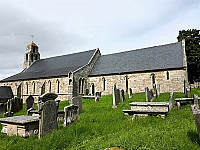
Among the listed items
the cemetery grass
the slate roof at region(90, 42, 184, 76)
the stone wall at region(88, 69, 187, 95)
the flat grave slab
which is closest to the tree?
the slate roof at region(90, 42, 184, 76)

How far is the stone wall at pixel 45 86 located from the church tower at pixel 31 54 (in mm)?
7405

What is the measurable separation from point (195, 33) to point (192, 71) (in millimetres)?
8241

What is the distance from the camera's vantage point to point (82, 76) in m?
23.5

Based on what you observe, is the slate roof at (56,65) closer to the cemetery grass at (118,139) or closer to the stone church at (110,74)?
the stone church at (110,74)

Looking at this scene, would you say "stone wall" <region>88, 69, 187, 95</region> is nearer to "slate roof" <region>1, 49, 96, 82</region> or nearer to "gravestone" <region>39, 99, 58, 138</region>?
"slate roof" <region>1, 49, 96, 82</region>

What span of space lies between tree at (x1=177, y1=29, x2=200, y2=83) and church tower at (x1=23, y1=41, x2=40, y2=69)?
35.8m

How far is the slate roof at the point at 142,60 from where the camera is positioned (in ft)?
66.1

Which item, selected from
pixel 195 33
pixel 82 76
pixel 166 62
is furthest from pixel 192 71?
pixel 82 76

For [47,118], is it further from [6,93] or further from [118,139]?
[6,93]

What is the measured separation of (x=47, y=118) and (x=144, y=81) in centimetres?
1715

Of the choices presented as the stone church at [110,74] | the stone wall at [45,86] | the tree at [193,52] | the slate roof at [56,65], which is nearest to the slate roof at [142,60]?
the stone church at [110,74]

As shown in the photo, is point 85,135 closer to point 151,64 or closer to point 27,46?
point 151,64

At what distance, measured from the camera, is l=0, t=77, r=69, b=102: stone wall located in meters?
23.8

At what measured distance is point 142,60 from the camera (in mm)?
22859
